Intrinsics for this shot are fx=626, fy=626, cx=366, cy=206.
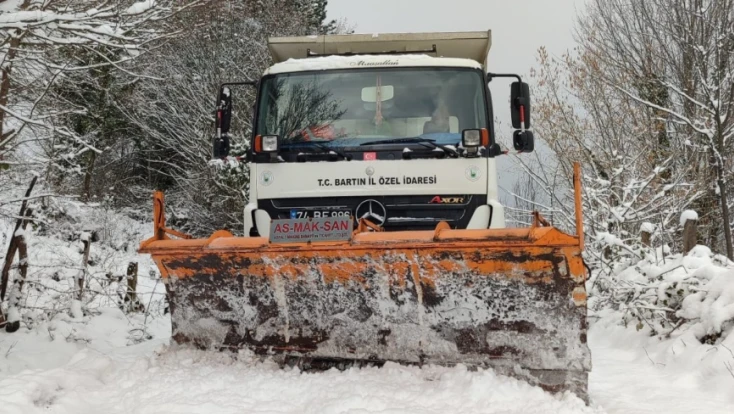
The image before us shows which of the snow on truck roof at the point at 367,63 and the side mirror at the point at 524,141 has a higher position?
the snow on truck roof at the point at 367,63

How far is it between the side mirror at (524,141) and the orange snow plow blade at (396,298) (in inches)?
52.3

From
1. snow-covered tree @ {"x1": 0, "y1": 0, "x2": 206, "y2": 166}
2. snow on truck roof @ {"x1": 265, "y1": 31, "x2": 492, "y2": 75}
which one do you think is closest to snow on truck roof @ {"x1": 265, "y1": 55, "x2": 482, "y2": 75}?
snow on truck roof @ {"x1": 265, "y1": 31, "x2": 492, "y2": 75}

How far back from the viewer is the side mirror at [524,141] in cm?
541

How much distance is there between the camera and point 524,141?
214 inches

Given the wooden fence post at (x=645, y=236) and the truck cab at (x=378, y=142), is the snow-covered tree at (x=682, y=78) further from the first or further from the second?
the truck cab at (x=378, y=142)

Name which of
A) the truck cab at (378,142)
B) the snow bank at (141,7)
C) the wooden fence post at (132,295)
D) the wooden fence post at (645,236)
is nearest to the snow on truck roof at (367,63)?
the truck cab at (378,142)

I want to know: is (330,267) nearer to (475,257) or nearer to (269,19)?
(475,257)

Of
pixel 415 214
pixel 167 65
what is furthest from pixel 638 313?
pixel 167 65

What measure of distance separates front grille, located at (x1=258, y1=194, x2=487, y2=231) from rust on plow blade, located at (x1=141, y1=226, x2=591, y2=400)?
87 centimetres

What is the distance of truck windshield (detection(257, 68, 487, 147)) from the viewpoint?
17.0ft

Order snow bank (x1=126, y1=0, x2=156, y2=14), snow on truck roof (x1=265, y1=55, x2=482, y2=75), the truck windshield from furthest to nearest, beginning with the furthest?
snow on truck roof (x1=265, y1=55, x2=482, y2=75) → the truck windshield → snow bank (x1=126, y1=0, x2=156, y2=14)

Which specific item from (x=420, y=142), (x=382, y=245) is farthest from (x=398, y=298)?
(x=420, y=142)

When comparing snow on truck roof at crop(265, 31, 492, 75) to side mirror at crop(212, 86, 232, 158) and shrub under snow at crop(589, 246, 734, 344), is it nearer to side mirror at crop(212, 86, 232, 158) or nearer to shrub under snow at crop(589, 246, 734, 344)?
side mirror at crop(212, 86, 232, 158)

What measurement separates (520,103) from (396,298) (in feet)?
7.77
